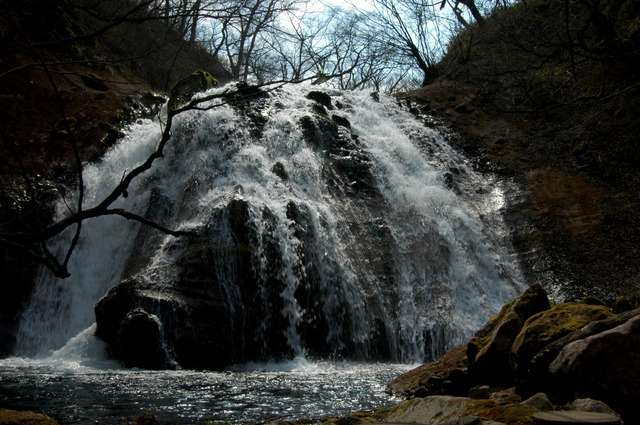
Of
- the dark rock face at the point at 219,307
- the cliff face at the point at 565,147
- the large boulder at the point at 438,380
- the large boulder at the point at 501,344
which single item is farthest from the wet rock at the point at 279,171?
the large boulder at the point at 501,344

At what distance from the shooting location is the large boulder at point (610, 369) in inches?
134

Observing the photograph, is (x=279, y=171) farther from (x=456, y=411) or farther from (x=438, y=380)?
(x=456, y=411)

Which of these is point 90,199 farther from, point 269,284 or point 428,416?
point 428,416

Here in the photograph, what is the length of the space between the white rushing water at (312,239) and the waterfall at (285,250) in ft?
0.11

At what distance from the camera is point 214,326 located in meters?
8.30

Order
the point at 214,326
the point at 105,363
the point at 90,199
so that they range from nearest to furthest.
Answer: the point at 105,363, the point at 214,326, the point at 90,199

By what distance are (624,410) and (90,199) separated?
36.7 feet

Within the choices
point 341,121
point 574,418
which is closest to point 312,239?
point 341,121

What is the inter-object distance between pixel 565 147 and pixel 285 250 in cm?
902

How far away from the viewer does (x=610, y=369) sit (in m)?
3.50

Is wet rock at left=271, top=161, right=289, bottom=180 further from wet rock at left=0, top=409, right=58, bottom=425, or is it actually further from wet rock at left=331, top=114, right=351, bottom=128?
wet rock at left=0, top=409, right=58, bottom=425

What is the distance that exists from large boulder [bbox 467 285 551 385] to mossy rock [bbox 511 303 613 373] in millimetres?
314

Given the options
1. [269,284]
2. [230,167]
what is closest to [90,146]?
[230,167]

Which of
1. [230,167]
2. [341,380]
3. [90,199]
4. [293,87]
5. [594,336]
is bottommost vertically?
[341,380]
